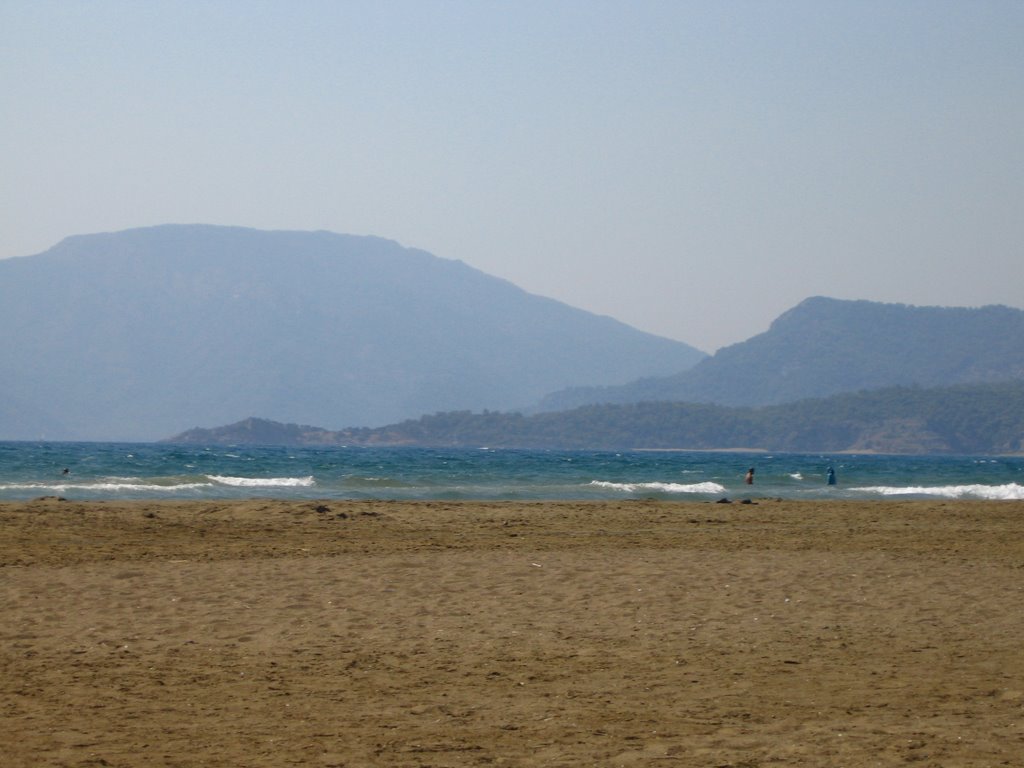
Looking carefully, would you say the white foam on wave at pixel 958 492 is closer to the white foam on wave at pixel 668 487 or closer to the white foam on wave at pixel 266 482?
the white foam on wave at pixel 668 487

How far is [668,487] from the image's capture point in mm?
48656

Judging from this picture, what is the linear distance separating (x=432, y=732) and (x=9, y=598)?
670 cm

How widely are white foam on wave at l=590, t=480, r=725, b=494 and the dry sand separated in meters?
26.0

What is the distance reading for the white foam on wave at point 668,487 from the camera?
4591cm

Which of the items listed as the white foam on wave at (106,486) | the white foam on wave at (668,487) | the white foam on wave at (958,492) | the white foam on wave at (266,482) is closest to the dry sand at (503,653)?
the white foam on wave at (106,486)

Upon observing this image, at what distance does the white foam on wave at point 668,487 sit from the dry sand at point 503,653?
2604cm

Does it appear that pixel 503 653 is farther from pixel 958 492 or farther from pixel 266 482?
pixel 958 492

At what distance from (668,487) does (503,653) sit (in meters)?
38.5

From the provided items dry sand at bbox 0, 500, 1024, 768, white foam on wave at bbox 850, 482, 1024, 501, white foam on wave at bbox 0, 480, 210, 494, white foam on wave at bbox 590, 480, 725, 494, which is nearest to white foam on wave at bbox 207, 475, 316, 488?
white foam on wave at bbox 0, 480, 210, 494

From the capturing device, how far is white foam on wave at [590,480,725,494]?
45.9 metres

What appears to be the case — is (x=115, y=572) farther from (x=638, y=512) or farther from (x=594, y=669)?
(x=638, y=512)

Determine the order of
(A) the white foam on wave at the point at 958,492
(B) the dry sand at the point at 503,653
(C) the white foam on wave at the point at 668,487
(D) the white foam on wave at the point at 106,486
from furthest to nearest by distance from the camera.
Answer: (A) the white foam on wave at the point at 958,492 < (C) the white foam on wave at the point at 668,487 < (D) the white foam on wave at the point at 106,486 < (B) the dry sand at the point at 503,653

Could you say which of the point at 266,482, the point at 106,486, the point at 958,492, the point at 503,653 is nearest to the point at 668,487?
the point at 958,492

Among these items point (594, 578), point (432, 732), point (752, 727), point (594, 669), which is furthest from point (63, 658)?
point (594, 578)
